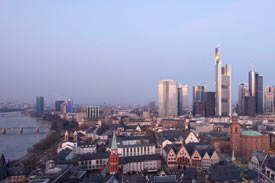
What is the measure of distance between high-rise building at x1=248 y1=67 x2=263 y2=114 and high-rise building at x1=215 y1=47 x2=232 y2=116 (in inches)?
542

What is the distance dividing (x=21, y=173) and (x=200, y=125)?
2123 centimetres

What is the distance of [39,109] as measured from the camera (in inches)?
3142

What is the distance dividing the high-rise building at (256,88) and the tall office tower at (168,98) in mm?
18889

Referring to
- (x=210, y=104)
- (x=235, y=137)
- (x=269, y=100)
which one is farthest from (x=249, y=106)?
(x=235, y=137)

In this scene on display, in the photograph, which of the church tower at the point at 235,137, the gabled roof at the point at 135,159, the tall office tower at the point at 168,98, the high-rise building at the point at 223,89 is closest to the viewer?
the gabled roof at the point at 135,159

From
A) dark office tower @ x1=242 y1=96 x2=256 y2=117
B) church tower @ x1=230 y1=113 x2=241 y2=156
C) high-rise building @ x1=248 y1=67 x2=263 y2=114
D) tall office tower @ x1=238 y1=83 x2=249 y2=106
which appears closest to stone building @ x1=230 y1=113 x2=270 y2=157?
church tower @ x1=230 y1=113 x2=241 y2=156

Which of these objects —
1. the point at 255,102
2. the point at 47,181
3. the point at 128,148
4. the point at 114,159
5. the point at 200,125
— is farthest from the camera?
the point at 255,102

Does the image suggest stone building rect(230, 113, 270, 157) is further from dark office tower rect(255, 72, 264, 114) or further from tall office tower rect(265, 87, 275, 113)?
tall office tower rect(265, 87, 275, 113)

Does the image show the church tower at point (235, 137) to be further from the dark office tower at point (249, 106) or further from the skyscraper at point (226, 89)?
the dark office tower at point (249, 106)

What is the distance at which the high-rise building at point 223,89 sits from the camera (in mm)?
45781

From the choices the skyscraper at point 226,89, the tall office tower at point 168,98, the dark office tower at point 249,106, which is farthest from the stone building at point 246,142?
the tall office tower at point 168,98

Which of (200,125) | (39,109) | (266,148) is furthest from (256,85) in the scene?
(39,109)

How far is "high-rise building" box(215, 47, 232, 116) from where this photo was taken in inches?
1802

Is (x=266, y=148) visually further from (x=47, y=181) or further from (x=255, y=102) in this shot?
(x=255, y=102)
